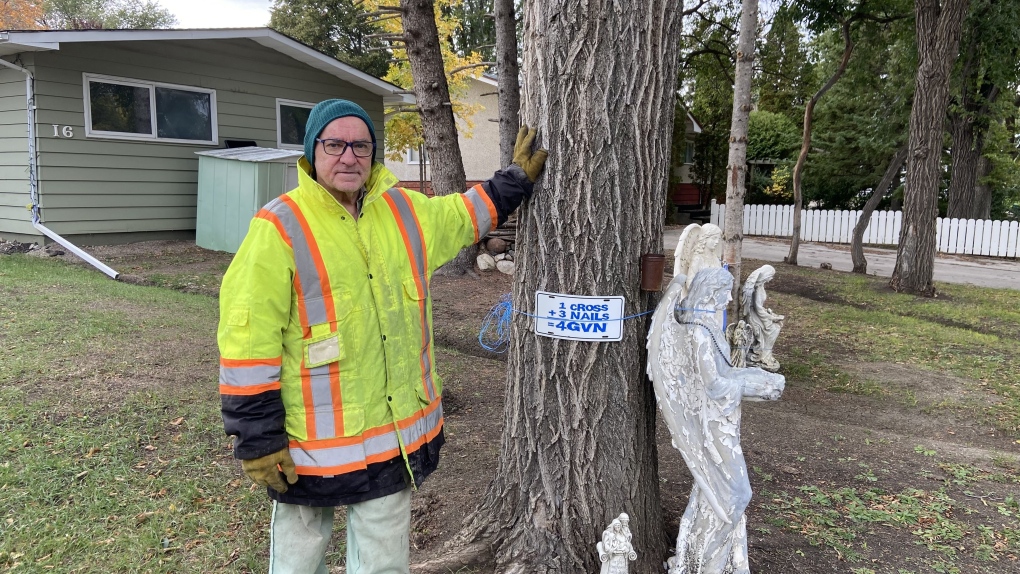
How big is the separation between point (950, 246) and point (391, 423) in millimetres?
19152

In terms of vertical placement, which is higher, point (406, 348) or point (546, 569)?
point (406, 348)

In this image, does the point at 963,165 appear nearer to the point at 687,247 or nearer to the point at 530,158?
the point at 687,247

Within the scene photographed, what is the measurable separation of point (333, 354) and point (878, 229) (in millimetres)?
20796

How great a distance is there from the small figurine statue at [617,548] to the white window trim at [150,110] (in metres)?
11.1

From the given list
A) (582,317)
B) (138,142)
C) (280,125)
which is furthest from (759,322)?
(280,125)

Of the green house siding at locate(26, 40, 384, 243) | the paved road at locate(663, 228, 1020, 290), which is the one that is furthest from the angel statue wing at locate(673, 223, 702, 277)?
the paved road at locate(663, 228, 1020, 290)

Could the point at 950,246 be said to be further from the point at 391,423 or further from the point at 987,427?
the point at 391,423

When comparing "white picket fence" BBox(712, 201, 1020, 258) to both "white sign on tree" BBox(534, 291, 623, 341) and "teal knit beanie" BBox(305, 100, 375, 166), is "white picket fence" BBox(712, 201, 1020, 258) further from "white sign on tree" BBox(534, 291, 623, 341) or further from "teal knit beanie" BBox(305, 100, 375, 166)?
"teal knit beanie" BBox(305, 100, 375, 166)

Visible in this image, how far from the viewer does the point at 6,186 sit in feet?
35.0

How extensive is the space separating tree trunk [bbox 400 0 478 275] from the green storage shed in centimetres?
239

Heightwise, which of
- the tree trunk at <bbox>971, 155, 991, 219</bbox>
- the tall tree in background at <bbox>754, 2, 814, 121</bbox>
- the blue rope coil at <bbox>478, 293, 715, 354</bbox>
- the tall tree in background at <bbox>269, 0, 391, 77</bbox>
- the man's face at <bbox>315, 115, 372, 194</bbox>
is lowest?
the blue rope coil at <bbox>478, 293, 715, 354</bbox>

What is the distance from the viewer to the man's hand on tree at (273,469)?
1.98 metres

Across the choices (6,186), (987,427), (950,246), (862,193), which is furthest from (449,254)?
(862,193)

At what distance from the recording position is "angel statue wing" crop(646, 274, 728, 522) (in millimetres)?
2365
